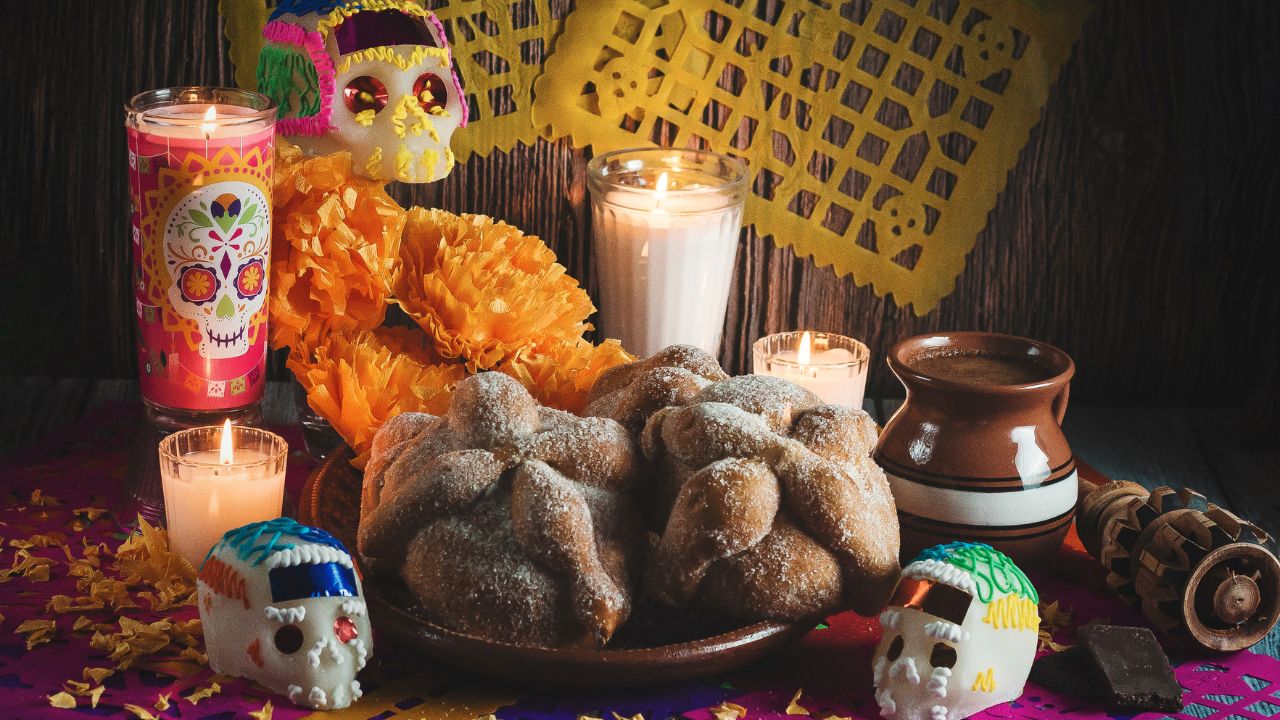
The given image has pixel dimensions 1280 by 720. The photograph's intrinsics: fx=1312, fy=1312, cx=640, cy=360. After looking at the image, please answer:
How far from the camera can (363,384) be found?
1167mm

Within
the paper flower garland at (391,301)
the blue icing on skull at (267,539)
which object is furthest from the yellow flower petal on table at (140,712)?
the paper flower garland at (391,301)

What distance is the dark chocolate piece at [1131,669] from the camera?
2.98ft

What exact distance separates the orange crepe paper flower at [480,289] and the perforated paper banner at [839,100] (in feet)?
0.89

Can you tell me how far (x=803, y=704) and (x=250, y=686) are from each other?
377mm

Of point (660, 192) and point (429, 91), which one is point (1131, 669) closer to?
point (660, 192)

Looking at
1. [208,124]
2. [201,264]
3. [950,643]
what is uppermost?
[208,124]

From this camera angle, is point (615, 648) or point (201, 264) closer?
point (615, 648)

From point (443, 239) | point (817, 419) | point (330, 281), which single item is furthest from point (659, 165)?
point (817, 419)

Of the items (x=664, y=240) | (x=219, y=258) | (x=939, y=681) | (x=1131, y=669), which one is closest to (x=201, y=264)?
(x=219, y=258)

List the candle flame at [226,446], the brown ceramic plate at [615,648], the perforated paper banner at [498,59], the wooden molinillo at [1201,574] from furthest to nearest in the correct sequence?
the perforated paper banner at [498,59]
the candle flame at [226,446]
the wooden molinillo at [1201,574]
the brown ceramic plate at [615,648]

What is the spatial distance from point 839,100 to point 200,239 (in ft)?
2.41

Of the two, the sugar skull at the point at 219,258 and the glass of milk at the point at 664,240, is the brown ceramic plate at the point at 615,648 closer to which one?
the sugar skull at the point at 219,258

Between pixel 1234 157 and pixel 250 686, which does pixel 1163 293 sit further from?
pixel 250 686

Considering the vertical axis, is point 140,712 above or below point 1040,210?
below
